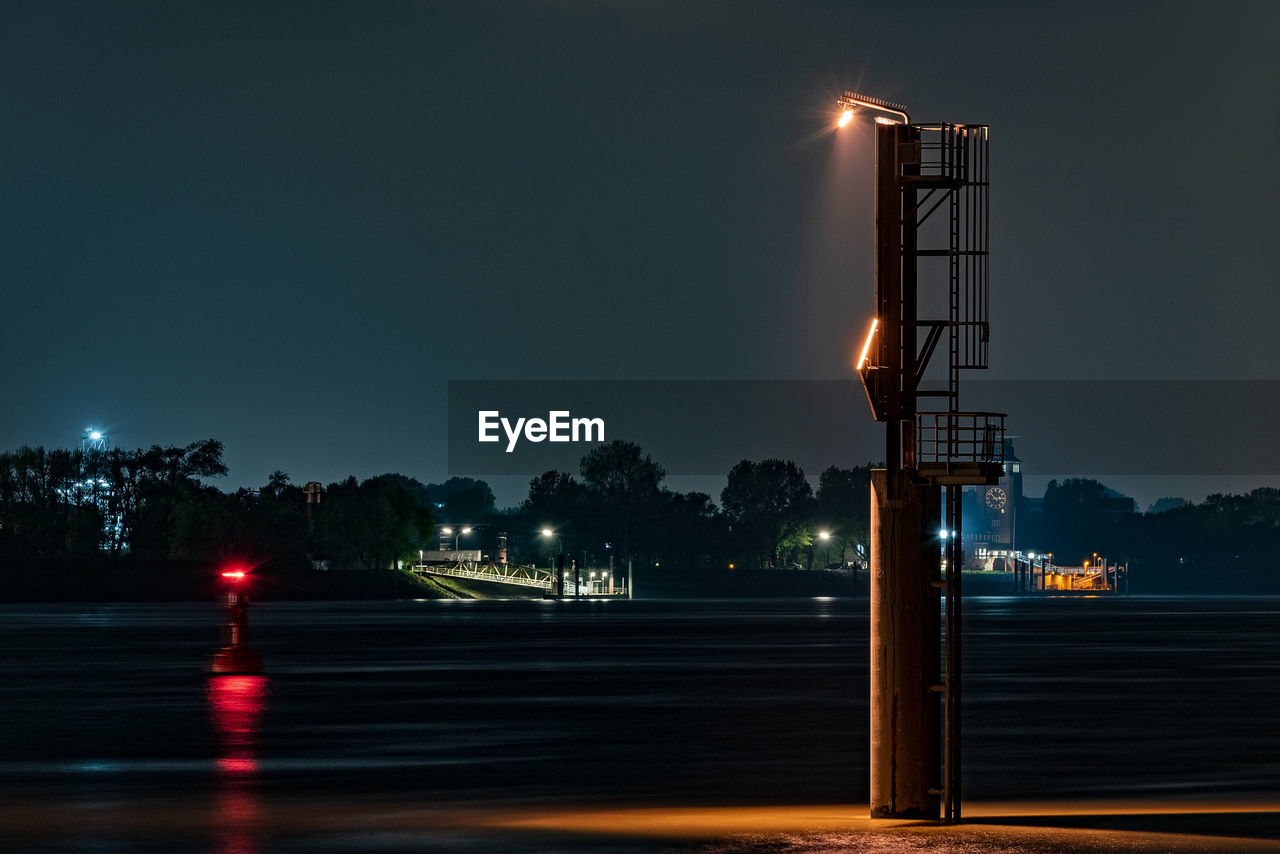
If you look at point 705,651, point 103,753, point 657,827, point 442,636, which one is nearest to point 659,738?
point 103,753

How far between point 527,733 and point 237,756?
6.43 m

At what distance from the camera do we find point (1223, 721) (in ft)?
129

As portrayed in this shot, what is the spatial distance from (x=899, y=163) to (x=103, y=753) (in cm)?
1713

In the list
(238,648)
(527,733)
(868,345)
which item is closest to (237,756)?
(527,733)

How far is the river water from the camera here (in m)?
25.3

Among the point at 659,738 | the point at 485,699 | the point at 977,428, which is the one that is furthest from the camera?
the point at 485,699

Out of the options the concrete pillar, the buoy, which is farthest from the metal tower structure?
the buoy

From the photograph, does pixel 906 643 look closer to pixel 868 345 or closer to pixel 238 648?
pixel 868 345

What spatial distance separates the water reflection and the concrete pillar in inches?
286

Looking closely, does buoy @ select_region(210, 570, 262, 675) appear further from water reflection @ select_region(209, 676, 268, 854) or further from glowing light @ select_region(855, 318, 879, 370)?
glowing light @ select_region(855, 318, 879, 370)

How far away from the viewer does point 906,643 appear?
2252cm

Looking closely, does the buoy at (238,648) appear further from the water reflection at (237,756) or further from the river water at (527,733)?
the river water at (527,733)

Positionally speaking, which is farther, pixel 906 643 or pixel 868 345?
pixel 868 345

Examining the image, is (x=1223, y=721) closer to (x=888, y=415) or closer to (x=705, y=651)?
(x=888, y=415)
